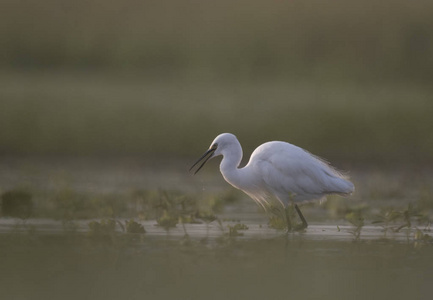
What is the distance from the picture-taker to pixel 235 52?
28.8 meters

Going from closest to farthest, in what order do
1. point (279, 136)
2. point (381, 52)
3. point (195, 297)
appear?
point (195, 297), point (279, 136), point (381, 52)

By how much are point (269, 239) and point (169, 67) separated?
17.8 meters

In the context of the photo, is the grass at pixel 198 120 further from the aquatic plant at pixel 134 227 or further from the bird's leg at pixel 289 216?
the aquatic plant at pixel 134 227

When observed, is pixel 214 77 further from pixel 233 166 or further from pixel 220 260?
pixel 220 260

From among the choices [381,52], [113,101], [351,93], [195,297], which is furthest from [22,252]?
[381,52]

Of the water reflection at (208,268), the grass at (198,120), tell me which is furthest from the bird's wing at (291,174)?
the grass at (198,120)

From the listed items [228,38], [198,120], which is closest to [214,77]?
[228,38]

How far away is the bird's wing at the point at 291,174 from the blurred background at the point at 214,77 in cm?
725

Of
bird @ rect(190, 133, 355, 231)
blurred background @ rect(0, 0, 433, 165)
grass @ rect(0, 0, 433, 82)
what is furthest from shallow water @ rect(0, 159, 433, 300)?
grass @ rect(0, 0, 433, 82)

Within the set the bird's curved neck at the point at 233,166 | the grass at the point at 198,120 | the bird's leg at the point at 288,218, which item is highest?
the bird's curved neck at the point at 233,166

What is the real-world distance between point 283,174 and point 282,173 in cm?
2

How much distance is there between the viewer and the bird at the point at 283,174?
11344 millimetres

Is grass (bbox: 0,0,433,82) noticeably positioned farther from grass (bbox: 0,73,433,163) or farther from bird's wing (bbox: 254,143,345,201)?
bird's wing (bbox: 254,143,345,201)

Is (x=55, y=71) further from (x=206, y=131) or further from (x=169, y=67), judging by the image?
(x=206, y=131)
